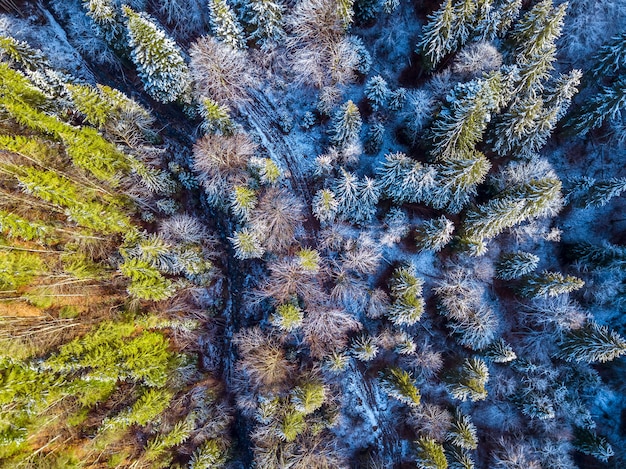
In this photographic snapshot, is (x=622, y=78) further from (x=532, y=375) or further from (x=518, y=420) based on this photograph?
(x=518, y=420)

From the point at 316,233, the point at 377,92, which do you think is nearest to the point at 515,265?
the point at 316,233

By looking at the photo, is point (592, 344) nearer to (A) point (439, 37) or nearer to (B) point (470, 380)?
(B) point (470, 380)

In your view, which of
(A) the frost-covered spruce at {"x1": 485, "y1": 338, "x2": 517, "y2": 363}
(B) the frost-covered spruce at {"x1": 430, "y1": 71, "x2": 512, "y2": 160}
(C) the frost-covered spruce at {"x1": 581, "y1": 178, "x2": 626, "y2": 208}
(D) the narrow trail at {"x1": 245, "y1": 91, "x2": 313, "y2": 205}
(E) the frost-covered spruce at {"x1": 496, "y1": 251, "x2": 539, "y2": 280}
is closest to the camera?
(B) the frost-covered spruce at {"x1": 430, "y1": 71, "x2": 512, "y2": 160}

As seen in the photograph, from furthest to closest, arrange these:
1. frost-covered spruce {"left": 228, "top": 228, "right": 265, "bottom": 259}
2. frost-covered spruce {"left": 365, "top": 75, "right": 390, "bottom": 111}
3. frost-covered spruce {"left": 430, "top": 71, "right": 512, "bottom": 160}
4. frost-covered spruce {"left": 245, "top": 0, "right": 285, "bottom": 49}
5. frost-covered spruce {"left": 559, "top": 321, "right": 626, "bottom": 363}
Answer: frost-covered spruce {"left": 365, "top": 75, "right": 390, "bottom": 111} < frost-covered spruce {"left": 245, "top": 0, "right": 285, "bottom": 49} < frost-covered spruce {"left": 228, "top": 228, "right": 265, "bottom": 259} < frost-covered spruce {"left": 559, "top": 321, "right": 626, "bottom": 363} < frost-covered spruce {"left": 430, "top": 71, "right": 512, "bottom": 160}

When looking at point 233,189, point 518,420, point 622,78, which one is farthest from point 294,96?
point 518,420

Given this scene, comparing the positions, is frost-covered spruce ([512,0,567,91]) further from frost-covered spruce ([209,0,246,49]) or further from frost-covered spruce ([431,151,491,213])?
frost-covered spruce ([209,0,246,49])

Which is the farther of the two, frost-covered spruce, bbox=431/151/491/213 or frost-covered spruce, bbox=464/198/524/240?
frost-covered spruce, bbox=464/198/524/240

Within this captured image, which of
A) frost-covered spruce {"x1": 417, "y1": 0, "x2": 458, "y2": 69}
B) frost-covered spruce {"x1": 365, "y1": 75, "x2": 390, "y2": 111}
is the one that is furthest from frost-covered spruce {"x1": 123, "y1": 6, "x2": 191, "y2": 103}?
frost-covered spruce {"x1": 417, "y1": 0, "x2": 458, "y2": 69}

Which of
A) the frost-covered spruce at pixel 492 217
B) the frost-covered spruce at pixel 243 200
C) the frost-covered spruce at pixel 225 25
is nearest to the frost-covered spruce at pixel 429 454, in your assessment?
the frost-covered spruce at pixel 492 217
